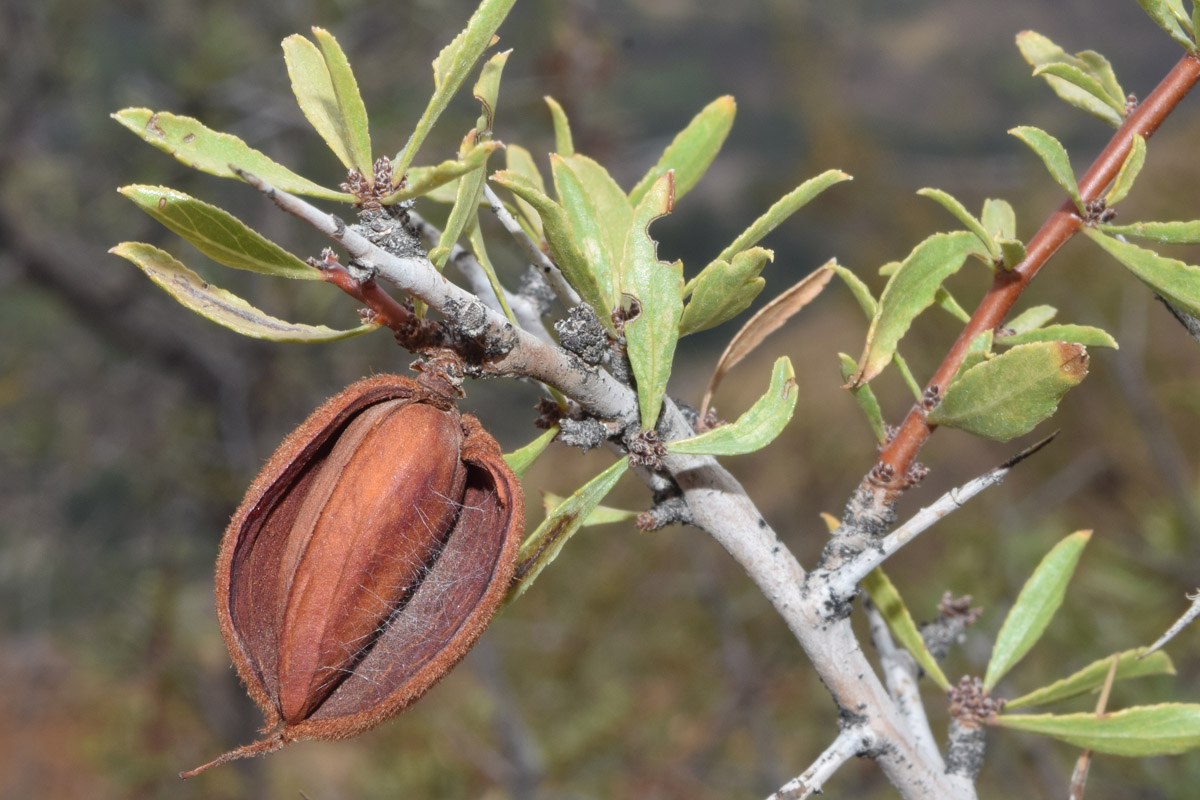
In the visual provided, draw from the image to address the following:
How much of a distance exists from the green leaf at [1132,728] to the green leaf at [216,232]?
0.62 metres

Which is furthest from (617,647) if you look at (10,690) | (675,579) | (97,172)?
(10,690)

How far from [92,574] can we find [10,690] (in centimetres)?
242

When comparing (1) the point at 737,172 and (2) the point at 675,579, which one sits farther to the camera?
(1) the point at 737,172

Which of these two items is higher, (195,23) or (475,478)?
(195,23)

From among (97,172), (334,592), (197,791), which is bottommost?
(334,592)

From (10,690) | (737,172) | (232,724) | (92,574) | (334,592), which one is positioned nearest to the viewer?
(334,592)

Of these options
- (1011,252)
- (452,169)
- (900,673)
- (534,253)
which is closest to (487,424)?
(900,673)

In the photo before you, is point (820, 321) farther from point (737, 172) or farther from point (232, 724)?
point (232, 724)

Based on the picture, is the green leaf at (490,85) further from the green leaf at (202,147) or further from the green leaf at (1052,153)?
the green leaf at (1052,153)

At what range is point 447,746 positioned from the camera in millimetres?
2867

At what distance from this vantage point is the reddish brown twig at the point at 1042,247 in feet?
1.91

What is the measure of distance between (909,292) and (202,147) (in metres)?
0.47

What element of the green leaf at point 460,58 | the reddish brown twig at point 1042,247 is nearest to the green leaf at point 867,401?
the reddish brown twig at point 1042,247

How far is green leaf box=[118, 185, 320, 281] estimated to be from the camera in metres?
0.45
